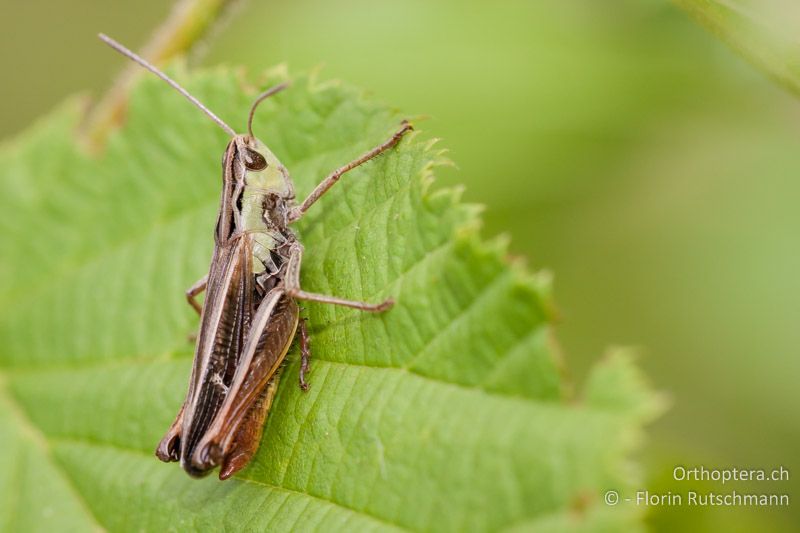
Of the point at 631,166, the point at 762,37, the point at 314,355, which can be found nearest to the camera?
the point at 762,37

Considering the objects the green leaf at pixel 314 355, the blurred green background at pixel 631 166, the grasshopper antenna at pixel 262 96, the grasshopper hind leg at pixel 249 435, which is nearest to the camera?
the green leaf at pixel 314 355

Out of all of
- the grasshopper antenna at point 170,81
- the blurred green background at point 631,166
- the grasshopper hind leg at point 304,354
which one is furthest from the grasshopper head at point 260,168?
Result: the blurred green background at point 631,166

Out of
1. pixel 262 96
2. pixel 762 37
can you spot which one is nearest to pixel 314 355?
pixel 262 96

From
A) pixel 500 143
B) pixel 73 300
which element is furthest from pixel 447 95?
pixel 73 300

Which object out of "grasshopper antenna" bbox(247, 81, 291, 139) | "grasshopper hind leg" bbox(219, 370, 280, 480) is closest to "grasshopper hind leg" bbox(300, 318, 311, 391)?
"grasshopper hind leg" bbox(219, 370, 280, 480)

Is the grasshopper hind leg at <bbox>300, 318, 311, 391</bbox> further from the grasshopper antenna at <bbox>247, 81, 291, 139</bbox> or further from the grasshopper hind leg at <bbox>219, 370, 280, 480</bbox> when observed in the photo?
the grasshopper antenna at <bbox>247, 81, 291, 139</bbox>

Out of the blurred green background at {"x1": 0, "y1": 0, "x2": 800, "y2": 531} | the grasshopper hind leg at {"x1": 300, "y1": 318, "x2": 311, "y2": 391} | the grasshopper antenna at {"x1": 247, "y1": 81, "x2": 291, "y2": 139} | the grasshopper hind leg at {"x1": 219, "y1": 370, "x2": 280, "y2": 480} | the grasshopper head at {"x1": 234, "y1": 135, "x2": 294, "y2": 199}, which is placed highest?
the blurred green background at {"x1": 0, "y1": 0, "x2": 800, "y2": 531}

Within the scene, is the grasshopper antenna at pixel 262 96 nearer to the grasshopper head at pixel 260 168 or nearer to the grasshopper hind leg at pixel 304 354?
the grasshopper head at pixel 260 168

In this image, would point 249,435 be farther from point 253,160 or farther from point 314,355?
point 253,160
